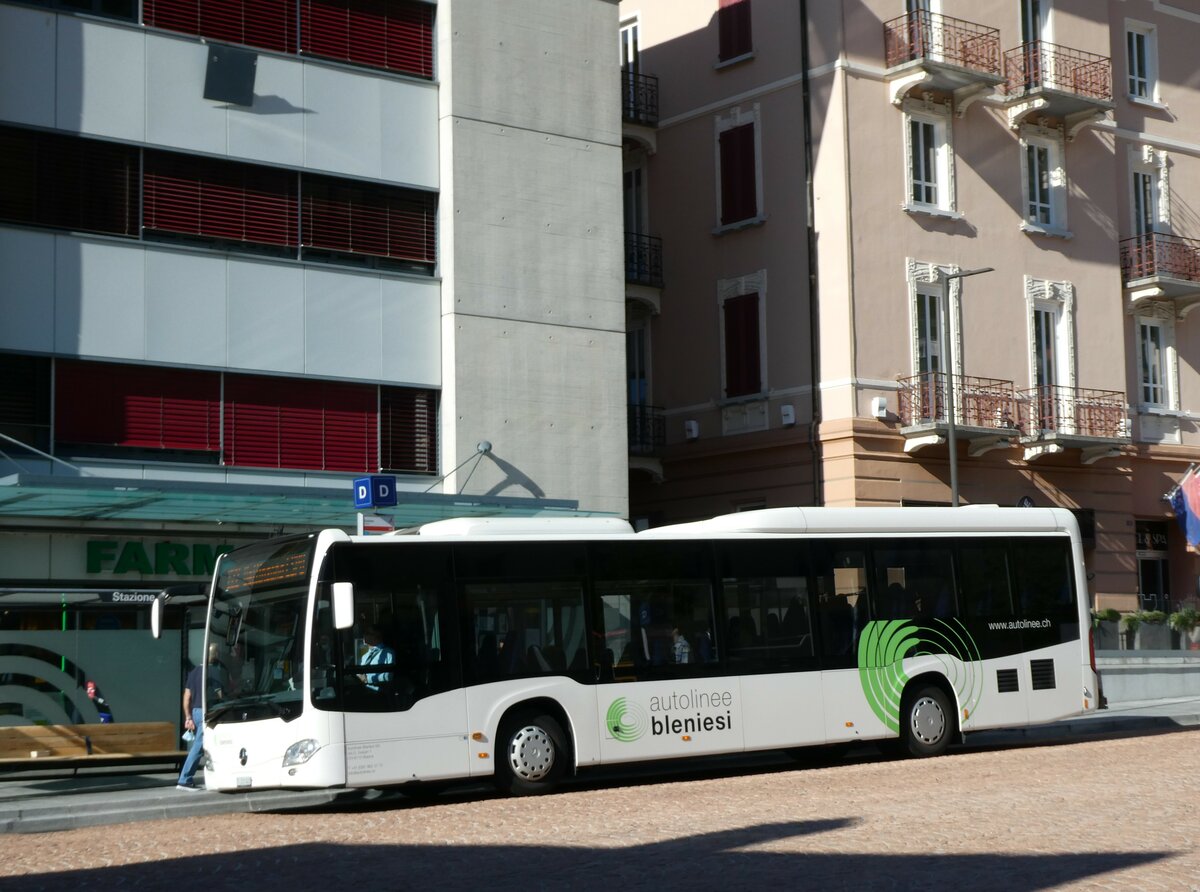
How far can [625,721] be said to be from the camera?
712 inches

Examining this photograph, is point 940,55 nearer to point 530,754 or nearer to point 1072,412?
point 1072,412

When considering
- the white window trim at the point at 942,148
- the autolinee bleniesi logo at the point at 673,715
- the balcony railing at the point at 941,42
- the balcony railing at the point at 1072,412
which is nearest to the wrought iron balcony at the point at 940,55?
the balcony railing at the point at 941,42

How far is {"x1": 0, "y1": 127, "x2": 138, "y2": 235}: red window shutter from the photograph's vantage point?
75.8ft

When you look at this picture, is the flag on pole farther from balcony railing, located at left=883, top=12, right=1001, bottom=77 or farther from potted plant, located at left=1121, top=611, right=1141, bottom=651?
balcony railing, located at left=883, top=12, right=1001, bottom=77

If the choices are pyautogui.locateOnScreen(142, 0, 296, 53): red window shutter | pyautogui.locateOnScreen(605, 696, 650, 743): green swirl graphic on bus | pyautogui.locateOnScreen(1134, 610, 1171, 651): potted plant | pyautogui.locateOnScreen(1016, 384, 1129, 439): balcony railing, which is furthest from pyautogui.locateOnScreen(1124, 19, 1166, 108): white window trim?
pyautogui.locateOnScreen(605, 696, 650, 743): green swirl graphic on bus

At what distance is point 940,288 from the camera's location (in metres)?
34.0

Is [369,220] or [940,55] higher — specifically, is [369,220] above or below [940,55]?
below

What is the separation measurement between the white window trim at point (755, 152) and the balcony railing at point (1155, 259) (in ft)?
29.4

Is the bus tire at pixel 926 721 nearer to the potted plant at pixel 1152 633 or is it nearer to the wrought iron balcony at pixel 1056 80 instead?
the potted plant at pixel 1152 633

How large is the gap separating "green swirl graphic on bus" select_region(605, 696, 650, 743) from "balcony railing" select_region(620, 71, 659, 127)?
62.6 feet

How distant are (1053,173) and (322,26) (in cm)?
1709

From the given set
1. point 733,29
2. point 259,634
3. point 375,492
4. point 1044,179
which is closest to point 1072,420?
point 1044,179

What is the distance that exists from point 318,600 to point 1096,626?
21121 millimetres

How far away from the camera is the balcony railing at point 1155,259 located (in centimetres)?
3734
